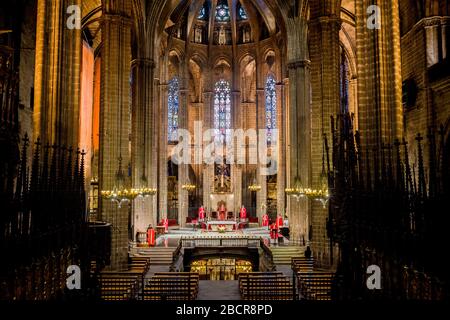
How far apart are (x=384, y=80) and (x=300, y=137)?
14.0 m

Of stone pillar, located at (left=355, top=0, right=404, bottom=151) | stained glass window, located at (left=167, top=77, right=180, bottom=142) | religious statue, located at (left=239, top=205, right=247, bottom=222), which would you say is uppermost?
stained glass window, located at (left=167, top=77, right=180, bottom=142)

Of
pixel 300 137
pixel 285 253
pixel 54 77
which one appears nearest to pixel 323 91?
pixel 300 137

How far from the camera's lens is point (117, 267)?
55.9ft

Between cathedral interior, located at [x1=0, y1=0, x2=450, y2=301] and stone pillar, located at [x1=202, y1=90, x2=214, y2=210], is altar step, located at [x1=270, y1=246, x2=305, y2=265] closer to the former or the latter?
cathedral interior, located at [x1=0, y1=0, x2=450, y2=301]

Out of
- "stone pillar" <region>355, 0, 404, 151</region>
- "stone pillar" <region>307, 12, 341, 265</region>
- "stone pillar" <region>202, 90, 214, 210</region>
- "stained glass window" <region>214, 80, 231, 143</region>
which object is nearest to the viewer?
"stone pillar" <region>355, 0, 404, 151</region>

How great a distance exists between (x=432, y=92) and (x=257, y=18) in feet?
67.4

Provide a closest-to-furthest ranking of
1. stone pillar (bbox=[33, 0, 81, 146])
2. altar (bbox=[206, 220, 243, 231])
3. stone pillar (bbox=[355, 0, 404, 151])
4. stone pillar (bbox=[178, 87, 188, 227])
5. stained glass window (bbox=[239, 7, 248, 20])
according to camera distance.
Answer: stone pillar (bbox=[355, 0, 404, 151]), stone pillar (bbox=[33, 0, 81, 146]), altar (bbox=[206, 220, 243, 231]), stone pillar (bbox=[178, 87, 188, 227]), stained glass window (bbox=[239, 7, 248, 20])

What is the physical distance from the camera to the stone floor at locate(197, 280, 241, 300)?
45.3ft

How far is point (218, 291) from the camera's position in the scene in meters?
14.9

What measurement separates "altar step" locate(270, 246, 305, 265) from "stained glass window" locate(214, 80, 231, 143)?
54.2ft

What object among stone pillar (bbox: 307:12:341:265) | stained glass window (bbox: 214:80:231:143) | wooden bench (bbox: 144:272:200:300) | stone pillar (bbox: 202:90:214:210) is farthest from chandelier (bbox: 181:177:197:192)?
wooden bench (bbox: 144:272:200:300)
